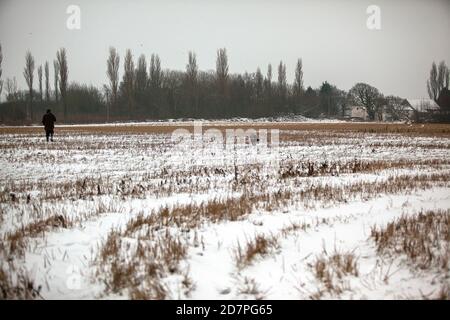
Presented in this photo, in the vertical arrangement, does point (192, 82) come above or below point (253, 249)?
above

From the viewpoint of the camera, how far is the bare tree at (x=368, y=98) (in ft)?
265

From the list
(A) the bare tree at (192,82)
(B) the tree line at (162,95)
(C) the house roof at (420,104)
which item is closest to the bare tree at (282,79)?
(B) the tree line at (162,95)

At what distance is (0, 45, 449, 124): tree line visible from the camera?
54.8 metres

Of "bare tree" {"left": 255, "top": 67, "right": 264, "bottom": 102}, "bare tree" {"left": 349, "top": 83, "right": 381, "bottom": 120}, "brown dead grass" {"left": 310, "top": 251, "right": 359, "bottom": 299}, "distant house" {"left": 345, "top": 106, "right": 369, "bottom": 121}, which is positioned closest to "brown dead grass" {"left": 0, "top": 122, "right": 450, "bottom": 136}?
"brown dead grass" {"left": 310, "top": 251, "right": 359, "bottom": 299}

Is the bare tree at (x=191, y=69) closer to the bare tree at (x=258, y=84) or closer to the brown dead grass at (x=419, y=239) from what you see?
the bare tree at (x=258, y=84)

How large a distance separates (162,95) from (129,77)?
8.09 meters

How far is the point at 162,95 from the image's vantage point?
209 ft

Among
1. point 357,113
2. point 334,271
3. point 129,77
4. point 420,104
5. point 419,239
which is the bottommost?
point 334,271

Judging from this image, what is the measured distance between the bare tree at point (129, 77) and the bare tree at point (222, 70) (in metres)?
17.4

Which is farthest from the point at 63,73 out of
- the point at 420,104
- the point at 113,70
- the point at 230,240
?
the point at 420,104

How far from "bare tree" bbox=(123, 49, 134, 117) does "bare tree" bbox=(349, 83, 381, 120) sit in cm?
6008

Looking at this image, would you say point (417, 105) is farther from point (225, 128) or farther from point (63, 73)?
point (63, 73)

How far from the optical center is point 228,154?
537 inches

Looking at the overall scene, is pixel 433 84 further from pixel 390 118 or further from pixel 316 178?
pixel 316 178
